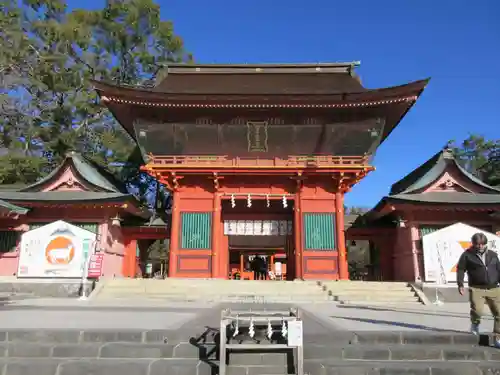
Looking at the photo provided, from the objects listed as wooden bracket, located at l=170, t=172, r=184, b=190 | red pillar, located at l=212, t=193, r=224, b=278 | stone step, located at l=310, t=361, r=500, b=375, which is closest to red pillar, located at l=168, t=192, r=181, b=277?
wooden bracket, located at l=170, t=172, r=184, b=190

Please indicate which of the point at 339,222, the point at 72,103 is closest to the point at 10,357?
the point at 339,222

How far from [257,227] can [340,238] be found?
436 centimetres

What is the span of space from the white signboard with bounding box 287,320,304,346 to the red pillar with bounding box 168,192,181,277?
1201 centimetres

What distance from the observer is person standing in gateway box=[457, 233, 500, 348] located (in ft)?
20.7

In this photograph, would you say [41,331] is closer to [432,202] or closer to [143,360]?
[143,360]

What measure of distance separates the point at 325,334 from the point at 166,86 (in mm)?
17670

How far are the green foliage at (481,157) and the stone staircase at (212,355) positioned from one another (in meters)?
28.0

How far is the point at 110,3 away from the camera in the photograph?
2930 centimetres

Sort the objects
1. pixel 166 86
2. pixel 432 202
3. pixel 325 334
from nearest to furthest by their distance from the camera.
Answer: pixel 325 334, pixel 432 202, pixel 166 86

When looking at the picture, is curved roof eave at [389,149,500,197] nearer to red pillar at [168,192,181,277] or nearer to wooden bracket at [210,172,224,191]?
wooden bracket at [210,172,224,191]

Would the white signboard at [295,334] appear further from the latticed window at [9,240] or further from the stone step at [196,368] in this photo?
the latticed window at [9,240]

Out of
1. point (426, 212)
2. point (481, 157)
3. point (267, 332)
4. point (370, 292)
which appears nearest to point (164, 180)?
point (370, 292)

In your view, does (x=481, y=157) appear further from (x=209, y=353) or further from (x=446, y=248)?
(x=209, y=353)

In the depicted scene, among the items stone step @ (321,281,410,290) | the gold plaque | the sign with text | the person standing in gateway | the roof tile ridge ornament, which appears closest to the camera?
the person standing in gateway
